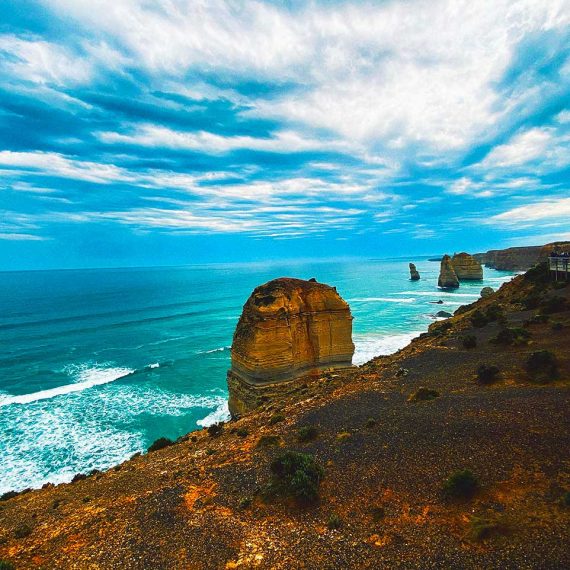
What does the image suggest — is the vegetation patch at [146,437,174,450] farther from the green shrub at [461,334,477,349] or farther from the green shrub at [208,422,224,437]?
the green shrub at [461,334,477,349]

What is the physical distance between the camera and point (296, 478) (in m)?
12.0

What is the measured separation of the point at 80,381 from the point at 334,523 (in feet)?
137

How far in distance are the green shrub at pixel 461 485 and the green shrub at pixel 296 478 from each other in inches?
163

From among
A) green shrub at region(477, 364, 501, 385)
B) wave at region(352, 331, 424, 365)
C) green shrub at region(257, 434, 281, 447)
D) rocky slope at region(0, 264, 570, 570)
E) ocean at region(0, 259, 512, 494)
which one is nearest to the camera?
rocky slope at region(0, 264, 570, 570)

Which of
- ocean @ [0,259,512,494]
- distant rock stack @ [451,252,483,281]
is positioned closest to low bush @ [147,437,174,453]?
ocean @ [0,259,512,494]

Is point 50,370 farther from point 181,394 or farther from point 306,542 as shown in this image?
point 306,542

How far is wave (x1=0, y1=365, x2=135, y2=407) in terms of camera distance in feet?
121

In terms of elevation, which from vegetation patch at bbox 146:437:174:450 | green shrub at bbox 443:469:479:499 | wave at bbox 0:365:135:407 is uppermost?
green shrub at bbox 443:469:479:499

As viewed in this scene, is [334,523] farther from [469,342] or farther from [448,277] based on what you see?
[448,277]

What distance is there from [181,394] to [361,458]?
28.9 meters

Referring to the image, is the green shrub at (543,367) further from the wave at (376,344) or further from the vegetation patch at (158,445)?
the wave at (376,344)

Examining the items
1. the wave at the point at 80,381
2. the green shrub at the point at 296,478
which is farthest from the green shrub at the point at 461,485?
the wave at the point at 80,381

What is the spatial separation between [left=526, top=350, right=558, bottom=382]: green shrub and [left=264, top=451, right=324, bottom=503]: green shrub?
543 inches

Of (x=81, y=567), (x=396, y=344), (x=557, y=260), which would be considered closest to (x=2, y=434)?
(x=81, y=567)
